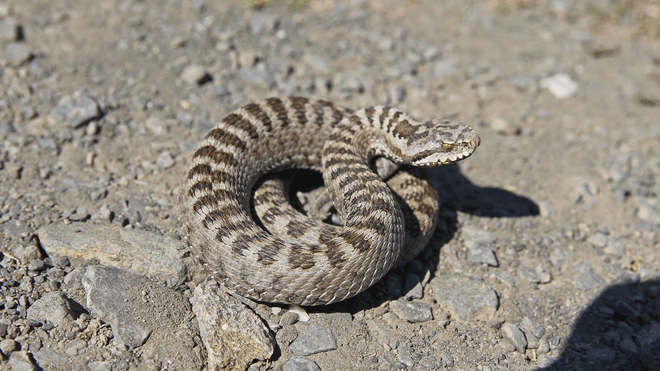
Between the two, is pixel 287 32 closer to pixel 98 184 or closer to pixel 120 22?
pixel 120 22

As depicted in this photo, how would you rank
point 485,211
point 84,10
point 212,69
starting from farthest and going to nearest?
point 84,10 → point 212,69 → point 485,211

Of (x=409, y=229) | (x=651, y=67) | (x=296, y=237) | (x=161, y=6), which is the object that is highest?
(x=161, y=6)

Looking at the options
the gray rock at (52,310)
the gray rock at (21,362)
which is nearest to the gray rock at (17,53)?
the gray rock at (52,310)

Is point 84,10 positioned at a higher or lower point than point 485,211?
higher

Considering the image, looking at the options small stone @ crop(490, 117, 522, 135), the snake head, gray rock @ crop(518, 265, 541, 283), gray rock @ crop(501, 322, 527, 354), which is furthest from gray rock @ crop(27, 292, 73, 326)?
small stone @ crop(490, 117, 522, 135)

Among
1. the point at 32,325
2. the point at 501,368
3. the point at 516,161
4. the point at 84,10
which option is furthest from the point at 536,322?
the point at 84,10
